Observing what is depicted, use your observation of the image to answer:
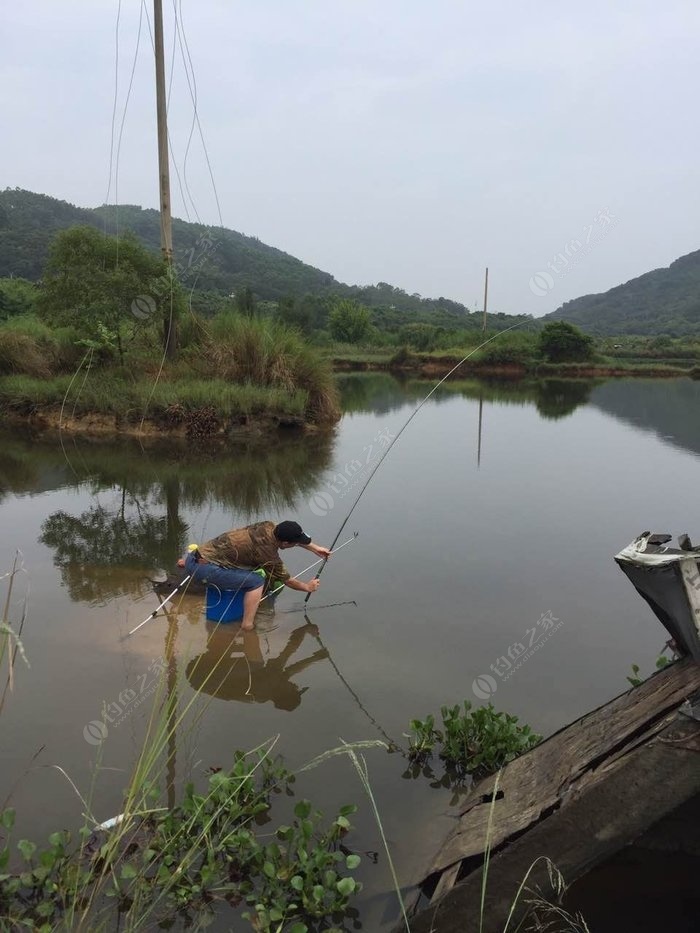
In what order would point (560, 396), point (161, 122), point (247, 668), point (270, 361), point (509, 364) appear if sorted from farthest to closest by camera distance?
→ point (509, 364) < point (560, 396) < point (270, 361) < point (161, 122) < point (247, 668)

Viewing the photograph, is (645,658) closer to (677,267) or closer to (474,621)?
(474,621)

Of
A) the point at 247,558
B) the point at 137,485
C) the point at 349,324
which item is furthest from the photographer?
the point at 349,324

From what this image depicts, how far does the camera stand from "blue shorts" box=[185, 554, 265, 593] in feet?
15.5

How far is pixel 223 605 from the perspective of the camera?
4883mm

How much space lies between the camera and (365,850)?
283 centimetres

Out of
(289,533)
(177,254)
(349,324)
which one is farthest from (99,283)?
(177,254)

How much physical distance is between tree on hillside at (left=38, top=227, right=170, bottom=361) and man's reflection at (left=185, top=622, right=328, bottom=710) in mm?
10248

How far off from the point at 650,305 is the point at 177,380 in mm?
105995

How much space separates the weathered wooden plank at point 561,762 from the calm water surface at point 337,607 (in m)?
0.36

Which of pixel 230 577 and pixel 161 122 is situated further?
pixel 161 122

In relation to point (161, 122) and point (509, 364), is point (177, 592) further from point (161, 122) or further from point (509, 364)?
point (509, 364)

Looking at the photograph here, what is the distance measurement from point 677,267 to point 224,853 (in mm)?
134351

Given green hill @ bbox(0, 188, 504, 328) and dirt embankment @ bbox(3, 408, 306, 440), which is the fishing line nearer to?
dirt embankment @ bbox(3, 408, 306, 440)

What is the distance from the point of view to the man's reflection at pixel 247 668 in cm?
410
